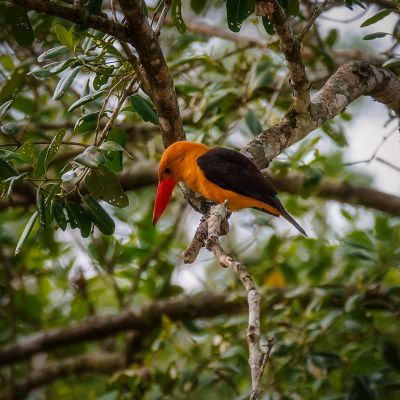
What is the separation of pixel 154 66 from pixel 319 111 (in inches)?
33.0

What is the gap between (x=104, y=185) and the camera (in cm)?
259

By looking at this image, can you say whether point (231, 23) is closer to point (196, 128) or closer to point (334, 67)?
point (196, 128)

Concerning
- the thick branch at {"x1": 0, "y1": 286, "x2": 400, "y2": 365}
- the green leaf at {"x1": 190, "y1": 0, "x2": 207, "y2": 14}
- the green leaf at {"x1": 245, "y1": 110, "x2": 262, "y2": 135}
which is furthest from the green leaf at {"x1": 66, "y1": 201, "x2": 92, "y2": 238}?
the green leaf at {"x1": 190, "y1": 0, "x2": 207, "y2": 14}

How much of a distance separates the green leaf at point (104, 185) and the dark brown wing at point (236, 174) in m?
0.66

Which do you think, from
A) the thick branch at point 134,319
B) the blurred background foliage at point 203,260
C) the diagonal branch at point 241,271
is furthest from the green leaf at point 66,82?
the thick branch at point 134,319

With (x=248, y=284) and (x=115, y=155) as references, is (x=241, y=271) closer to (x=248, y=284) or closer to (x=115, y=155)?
(x=248, y=284)

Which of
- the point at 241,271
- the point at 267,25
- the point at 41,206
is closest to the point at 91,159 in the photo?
the point at 41,206

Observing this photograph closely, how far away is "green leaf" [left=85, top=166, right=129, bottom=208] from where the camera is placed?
258 centimetres

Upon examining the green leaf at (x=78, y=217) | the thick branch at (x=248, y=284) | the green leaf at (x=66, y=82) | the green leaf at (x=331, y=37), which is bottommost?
the thick branch at (x=248, y=284)

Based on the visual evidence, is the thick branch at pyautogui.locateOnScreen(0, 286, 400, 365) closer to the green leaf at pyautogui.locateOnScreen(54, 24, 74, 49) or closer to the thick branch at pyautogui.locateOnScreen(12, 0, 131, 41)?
the green leaf at pyautogui.locateOnScreen(54, 24, 74, 49)

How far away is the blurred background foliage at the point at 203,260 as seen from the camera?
363 cm

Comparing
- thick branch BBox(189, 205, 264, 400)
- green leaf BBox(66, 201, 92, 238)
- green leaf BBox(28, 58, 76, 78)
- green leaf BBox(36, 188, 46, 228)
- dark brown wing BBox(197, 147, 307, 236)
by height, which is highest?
green leaf BBox(28, 58, 76, 78)

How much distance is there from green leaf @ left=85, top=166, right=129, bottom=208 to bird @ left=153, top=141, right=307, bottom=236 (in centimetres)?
69

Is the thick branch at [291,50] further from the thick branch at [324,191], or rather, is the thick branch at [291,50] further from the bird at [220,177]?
the thick branch at [324,191]
